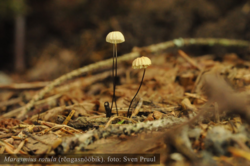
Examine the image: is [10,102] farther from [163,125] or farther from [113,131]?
[163,125]

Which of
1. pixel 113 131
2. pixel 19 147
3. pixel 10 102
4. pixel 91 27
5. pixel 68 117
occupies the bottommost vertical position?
pixel 19 147

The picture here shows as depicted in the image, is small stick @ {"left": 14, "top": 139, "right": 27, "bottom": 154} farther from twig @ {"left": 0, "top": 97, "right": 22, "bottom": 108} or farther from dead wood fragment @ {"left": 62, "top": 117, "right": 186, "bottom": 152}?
twig @ {"left": 0, "top": 97, "right": 22, "bottom": 108}

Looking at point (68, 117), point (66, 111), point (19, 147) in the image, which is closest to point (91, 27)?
point (66, 111)

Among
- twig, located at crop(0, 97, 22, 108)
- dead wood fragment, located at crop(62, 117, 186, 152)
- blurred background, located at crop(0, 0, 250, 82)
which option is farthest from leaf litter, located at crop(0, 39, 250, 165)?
blurred background, located at crop(0, 0, 250, 82)

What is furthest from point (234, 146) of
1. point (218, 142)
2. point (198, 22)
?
point (198, 22)

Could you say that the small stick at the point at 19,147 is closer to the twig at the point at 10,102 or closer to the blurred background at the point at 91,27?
the twig at the point at 10,102
